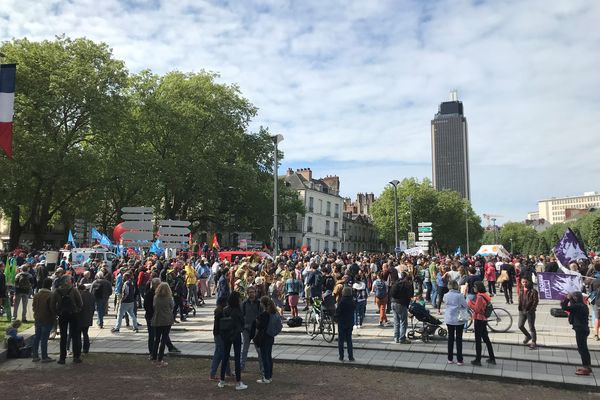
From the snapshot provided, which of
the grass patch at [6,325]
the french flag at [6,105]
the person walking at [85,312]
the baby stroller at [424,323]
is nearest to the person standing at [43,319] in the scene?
the person walking at [85,312]

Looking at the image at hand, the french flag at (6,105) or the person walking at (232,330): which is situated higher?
the french flag at (6,105)

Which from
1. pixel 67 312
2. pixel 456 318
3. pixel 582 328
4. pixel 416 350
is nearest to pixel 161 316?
pixel 67 312

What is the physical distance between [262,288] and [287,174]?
206 ft

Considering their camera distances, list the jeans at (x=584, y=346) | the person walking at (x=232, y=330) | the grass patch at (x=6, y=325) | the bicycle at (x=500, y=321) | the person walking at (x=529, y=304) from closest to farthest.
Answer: the person walking at (x=232, y=330)
the jeans at (x=584, y=346)
the person walking at (x=529, y=304)
the bicycle at (x=500, y=321)
the grass patch at (x=6, y=325)

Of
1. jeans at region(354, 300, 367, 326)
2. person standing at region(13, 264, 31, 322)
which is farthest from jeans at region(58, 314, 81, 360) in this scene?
jeans at region(354, 300, 367, 326)

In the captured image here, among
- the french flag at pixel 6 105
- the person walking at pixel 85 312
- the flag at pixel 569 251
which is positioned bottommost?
the person walking at pixel 85 312

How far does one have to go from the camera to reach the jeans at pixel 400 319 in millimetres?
11188

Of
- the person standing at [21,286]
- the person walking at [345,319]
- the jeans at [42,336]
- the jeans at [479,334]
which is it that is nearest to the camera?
the jeans at [479,334]

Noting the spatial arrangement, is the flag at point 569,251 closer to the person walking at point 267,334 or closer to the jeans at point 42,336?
the person walking at point 267,334

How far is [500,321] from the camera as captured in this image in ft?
41.9

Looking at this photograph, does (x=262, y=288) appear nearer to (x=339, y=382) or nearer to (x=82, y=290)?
(x=339, y=382)

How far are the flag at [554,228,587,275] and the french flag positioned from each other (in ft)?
55.2

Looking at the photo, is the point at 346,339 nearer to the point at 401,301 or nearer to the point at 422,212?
the point at 401,301

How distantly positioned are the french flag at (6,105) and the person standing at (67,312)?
446 cm
